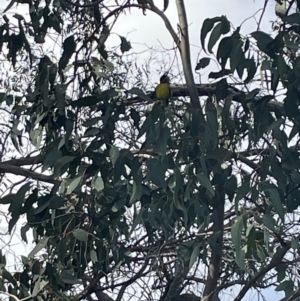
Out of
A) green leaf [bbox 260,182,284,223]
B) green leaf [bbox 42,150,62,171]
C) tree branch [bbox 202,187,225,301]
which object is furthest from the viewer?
tree branch [bbox 202,187,225,301]

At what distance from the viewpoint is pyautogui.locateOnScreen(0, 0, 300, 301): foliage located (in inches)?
84.6

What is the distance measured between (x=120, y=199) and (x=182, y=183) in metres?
0.26

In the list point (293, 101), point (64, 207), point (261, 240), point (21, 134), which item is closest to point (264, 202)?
point (261, 240)

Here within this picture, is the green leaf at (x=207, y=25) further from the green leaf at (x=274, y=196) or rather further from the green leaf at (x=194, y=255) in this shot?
the green leaf at (x=194, y=255)

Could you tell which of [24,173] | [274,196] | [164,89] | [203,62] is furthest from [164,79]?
[274,196]

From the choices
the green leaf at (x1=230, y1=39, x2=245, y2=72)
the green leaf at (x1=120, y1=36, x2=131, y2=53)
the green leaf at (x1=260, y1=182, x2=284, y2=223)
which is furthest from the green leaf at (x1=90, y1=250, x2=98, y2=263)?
the green leaf at (x1=120, y1=36, x2=131, y2=53)

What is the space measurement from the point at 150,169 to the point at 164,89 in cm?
90

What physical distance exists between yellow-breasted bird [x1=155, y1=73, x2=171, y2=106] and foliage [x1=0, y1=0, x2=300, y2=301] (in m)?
0.06

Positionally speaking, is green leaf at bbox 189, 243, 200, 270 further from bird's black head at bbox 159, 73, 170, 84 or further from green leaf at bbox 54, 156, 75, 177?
bird's black head at bbox 159, 73, 170, 84

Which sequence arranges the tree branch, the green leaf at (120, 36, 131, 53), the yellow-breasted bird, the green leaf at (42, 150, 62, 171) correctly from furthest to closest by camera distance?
1. the green leaf at (120, 36, 131, 53)
2. the yellow-breasted bird
3. the tree branch
4. the green leaf at (42, 150, 62, 171)

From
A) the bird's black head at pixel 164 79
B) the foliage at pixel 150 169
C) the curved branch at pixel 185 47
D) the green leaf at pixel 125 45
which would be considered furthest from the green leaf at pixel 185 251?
the green leaf at pixel 125 45

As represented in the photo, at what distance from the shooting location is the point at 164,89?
9.42 ft

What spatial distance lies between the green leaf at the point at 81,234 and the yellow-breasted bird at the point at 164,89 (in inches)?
25.3

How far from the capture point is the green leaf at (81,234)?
2324 millimetres
